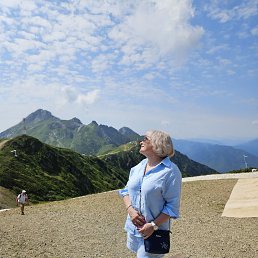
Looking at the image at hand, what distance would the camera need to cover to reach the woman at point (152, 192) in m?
5.77

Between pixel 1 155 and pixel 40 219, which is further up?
pixel 1 155

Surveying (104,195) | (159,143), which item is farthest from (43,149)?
(159,143)

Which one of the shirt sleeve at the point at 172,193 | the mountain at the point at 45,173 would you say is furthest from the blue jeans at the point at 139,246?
the mountain at the point at 45,173

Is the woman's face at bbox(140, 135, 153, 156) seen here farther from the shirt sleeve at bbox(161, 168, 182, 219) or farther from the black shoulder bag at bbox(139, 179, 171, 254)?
the black shoulder bag at bbox(139, 179, 171, 254)

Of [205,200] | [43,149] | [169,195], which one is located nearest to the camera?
[169,195]

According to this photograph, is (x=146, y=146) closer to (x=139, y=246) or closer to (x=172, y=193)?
(x=172, y=193)

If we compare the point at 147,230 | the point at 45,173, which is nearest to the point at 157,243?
the point at 147,230

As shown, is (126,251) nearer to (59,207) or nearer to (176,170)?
(176,170)

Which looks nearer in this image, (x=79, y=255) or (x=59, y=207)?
(x=79, y=255)

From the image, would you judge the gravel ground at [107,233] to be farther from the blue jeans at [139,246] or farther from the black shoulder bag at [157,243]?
the black shoulder bag at [157,243]

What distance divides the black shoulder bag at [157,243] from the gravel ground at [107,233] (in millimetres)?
9573

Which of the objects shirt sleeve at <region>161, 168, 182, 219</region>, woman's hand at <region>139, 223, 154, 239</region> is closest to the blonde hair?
shirt sleeve at <region>161, 168, 182, 219</region>

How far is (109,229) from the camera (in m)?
19.7

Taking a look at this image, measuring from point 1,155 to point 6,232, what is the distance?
103m
